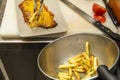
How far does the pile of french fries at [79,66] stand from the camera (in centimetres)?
64

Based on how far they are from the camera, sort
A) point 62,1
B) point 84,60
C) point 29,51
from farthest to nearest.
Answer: point 62,1, point 29,51, point 84,60

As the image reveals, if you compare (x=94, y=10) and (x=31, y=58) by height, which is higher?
(x=94, y=10)

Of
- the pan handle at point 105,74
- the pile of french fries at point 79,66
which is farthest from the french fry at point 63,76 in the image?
the pan handle at point 105,74

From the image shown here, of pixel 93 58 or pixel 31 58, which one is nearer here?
pixel 93 58

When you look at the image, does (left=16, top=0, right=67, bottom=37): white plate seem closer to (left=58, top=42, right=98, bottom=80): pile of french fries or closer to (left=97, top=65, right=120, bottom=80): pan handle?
(left=58, top=42, right=98, bottom=80): pile of french fries

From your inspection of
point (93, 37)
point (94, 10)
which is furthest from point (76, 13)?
point (93, 37)

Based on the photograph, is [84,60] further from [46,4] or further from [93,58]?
[46,4]

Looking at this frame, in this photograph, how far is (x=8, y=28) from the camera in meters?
0.78

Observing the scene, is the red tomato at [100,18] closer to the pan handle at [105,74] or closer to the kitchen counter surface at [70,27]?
the kitchen counter surface at [70,27]

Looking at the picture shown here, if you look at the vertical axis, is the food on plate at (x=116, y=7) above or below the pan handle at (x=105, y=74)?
below

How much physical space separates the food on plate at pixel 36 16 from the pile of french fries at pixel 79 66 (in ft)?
0.41

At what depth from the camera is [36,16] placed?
751 millimetres

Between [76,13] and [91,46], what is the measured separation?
0.17 metres

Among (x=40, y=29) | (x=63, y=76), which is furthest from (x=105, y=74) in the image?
(x=40, y=29)
